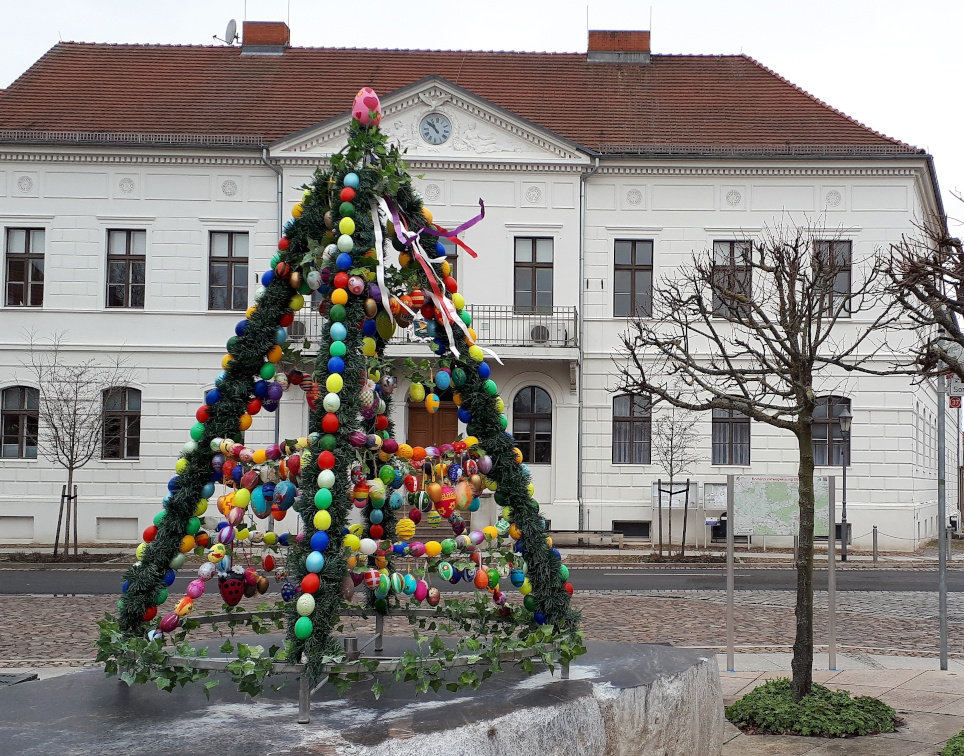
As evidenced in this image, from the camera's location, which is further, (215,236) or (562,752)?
(215,236)

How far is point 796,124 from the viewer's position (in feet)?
86.8

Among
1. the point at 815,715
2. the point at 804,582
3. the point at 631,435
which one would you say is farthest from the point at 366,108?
the point at 631,435

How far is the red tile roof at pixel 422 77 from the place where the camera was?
84.9 ft

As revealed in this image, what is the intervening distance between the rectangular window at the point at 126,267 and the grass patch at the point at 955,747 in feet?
72.6

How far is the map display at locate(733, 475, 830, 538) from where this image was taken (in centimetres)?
912

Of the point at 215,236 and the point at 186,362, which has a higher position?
the point at 215,236

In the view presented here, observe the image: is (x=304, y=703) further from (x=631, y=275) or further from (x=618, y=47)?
(x=618, y=47)

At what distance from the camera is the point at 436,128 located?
2508cm

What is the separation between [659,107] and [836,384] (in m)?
8.28

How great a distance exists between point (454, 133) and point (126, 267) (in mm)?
8365

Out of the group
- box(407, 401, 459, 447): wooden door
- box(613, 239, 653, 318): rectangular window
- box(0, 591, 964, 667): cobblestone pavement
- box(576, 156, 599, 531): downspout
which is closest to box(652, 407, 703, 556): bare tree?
box(576, 156, 599, 531): downspout

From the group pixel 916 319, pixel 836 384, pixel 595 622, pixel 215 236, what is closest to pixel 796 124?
pixel 836 384

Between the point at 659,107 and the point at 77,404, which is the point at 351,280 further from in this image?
the point at 659,107

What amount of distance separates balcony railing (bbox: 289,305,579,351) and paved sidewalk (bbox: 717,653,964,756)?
1492cm
